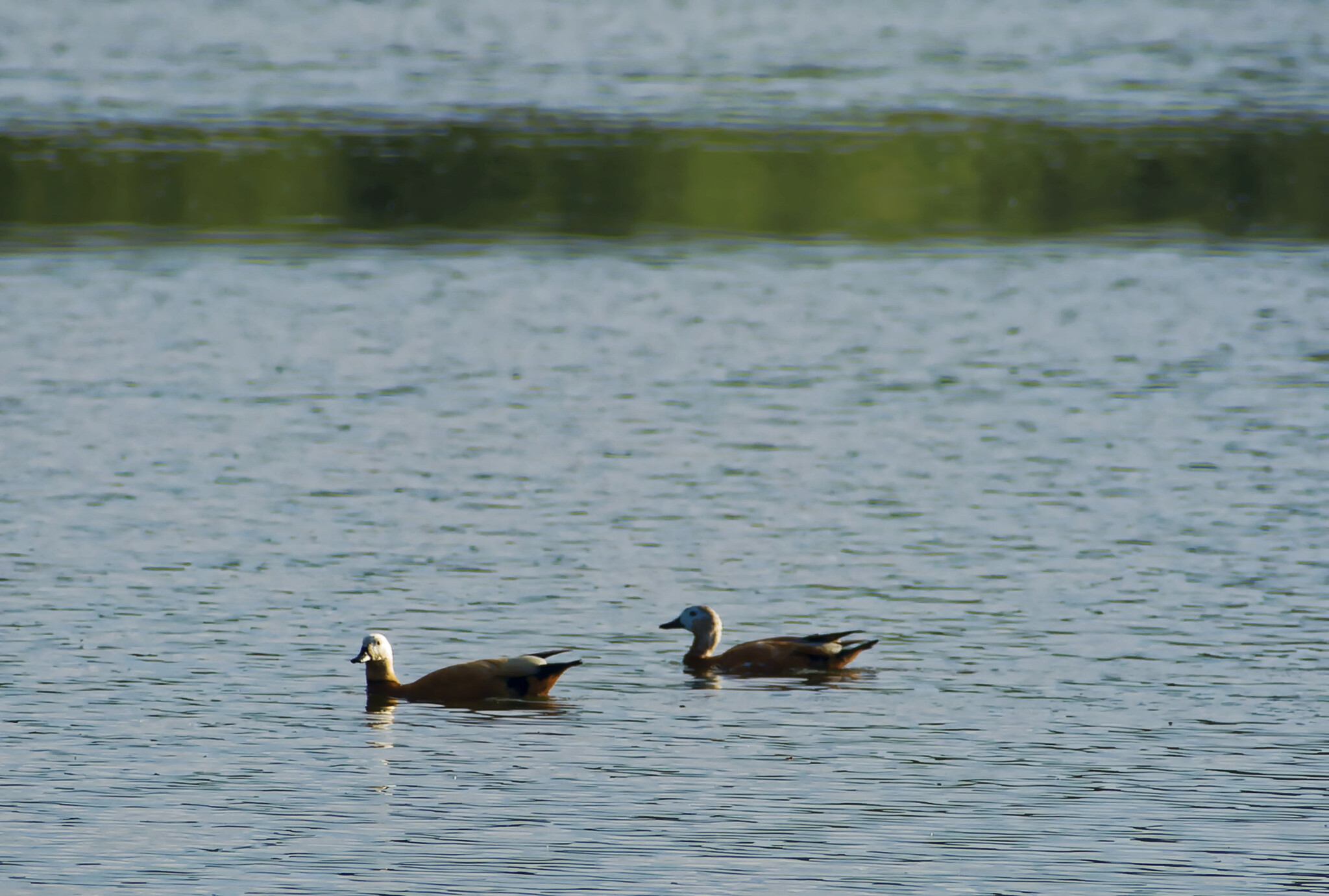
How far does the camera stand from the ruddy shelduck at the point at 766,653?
1727 cm

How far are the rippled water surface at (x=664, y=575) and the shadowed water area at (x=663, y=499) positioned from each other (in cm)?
6

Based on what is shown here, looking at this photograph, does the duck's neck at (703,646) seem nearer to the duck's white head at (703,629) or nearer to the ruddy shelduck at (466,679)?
the duck's white head at (703,629)

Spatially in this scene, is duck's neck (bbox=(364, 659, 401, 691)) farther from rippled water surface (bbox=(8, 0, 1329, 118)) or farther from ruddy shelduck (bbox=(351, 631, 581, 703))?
rippled water surface (bbox=(8, 0, 1329, 118))

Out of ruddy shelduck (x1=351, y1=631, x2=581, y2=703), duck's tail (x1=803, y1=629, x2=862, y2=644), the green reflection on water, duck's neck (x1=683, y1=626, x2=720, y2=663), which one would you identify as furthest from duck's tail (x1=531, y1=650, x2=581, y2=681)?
the green reflection on water

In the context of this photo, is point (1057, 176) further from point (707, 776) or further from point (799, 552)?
point (707, 776)

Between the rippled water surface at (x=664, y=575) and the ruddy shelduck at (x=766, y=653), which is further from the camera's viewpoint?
the ruddy shelduck at (x=766, y=653)

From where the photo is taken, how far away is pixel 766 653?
17.5 metres

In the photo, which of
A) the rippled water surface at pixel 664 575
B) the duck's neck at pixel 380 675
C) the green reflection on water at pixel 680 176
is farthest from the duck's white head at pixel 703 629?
the green reflection on water at pixel 680 176

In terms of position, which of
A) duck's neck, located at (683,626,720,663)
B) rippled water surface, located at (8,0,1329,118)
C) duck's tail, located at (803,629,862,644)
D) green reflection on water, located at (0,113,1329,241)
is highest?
rippled water surface, located at (8,0,1329,118)

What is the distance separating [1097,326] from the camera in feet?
111

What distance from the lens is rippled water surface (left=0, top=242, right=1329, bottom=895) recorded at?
13398 millimetres

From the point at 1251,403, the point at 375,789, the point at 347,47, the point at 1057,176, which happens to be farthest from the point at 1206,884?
the point at 347,47

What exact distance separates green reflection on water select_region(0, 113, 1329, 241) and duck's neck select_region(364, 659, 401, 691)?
28.0 metres

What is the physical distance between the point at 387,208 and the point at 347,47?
1209 inches
